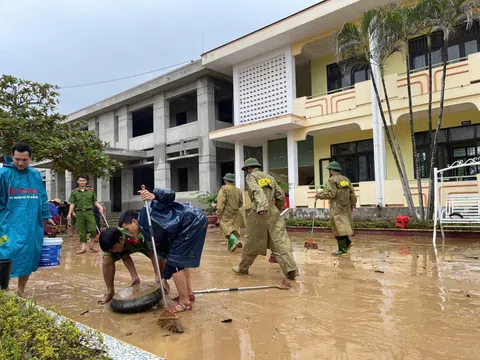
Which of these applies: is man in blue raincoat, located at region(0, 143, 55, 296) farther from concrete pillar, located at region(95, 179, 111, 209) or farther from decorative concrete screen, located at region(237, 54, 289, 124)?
concrete pillar, located at region(95, 179, 111, 209)

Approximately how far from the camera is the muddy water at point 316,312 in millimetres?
2732

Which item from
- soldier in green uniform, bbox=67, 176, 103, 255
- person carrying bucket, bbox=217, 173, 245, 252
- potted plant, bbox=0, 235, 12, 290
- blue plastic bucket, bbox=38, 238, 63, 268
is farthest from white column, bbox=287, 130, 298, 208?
potted plant, bbox=0, 235, 12, 290

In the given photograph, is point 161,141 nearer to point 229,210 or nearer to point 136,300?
point 229,210

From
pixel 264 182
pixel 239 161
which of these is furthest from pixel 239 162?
pixel 264 182

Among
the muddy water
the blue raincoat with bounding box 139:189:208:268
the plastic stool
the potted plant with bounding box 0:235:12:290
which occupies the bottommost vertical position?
the muddy water

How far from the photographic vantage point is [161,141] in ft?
63.0

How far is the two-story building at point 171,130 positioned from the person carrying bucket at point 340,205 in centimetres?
1042

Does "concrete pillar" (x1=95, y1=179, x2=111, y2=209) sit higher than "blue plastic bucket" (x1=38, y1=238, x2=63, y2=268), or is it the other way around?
"concrete pillar" (x1=95, y1=179, x2=111, y2=209)

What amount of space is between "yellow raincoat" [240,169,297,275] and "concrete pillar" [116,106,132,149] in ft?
56.9

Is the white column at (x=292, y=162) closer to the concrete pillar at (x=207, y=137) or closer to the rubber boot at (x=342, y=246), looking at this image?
the concrete pillar at (x=207, y=137)

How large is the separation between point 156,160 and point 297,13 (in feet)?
33.0

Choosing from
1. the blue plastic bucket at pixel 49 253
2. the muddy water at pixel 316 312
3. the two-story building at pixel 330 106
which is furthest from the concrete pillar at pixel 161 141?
the blue plastic bucket at pixel 49 253

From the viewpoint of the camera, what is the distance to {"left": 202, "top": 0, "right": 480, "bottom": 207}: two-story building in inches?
468

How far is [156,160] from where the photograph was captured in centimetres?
1934
